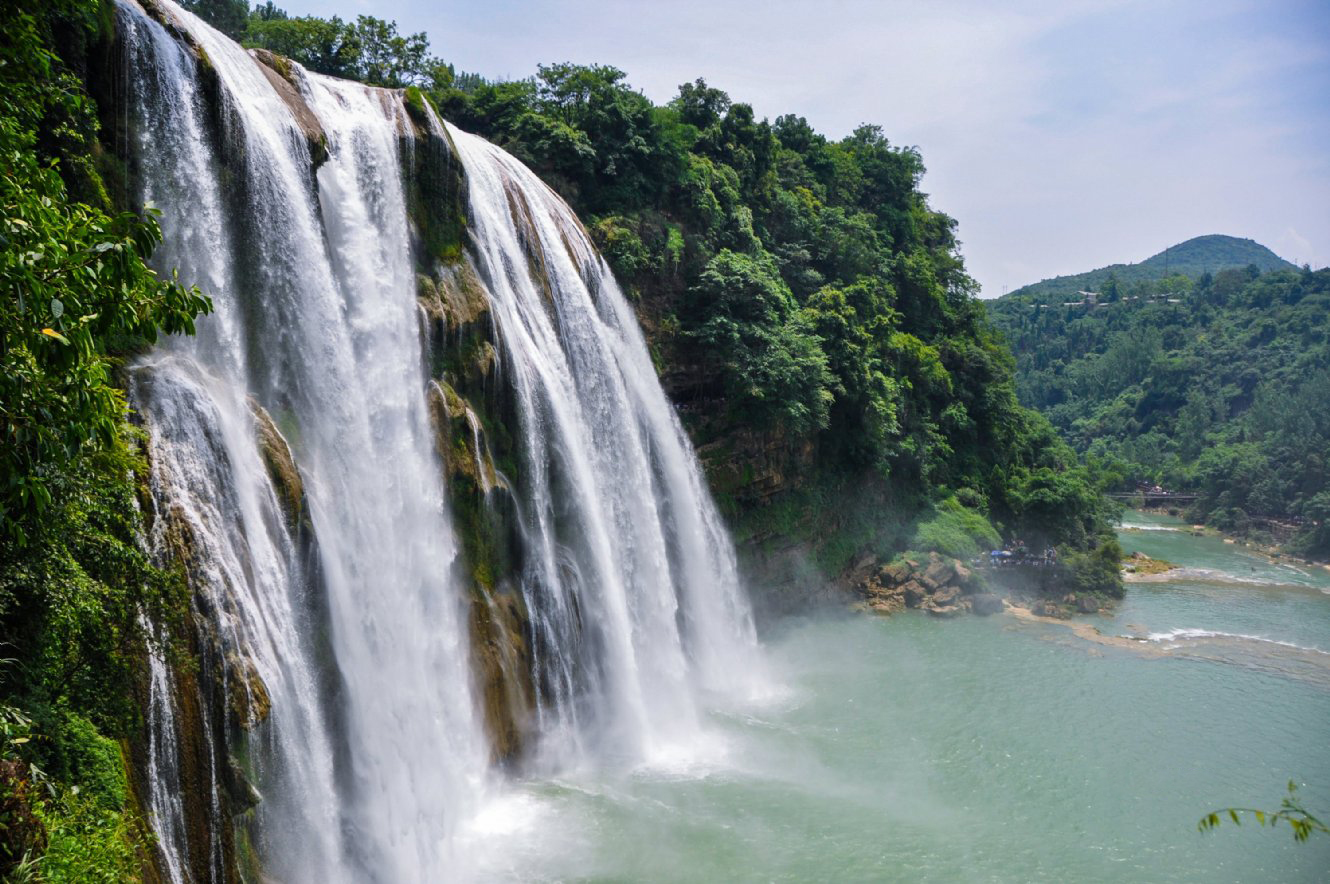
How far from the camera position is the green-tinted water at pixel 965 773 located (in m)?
12.3

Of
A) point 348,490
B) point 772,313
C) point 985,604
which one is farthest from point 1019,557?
point 348,490

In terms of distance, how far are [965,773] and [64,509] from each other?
46.5 feet

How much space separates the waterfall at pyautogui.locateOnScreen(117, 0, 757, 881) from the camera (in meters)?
8.75

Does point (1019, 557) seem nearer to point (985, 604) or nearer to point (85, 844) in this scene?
point (985, 604)

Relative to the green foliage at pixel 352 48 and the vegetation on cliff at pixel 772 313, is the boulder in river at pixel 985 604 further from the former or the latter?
the green foliage at pixel 352 48

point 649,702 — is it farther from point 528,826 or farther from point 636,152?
point 636,152

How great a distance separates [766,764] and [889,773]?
2137mm

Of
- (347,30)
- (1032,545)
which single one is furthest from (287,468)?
(1032,545)

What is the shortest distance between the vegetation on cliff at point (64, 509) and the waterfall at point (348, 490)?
25.2 inches

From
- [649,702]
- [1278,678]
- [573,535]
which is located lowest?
[1278,678]

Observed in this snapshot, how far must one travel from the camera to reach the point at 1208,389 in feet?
226

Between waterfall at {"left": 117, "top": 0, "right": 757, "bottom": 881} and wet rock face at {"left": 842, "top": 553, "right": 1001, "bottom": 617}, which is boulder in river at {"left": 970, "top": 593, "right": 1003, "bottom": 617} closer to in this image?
wet rock face at {"left": 842, "top": 553, "right": 1001, "bottom": 617}

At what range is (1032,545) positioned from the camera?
102 feet

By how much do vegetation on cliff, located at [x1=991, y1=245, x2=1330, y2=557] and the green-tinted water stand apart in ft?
66.8
